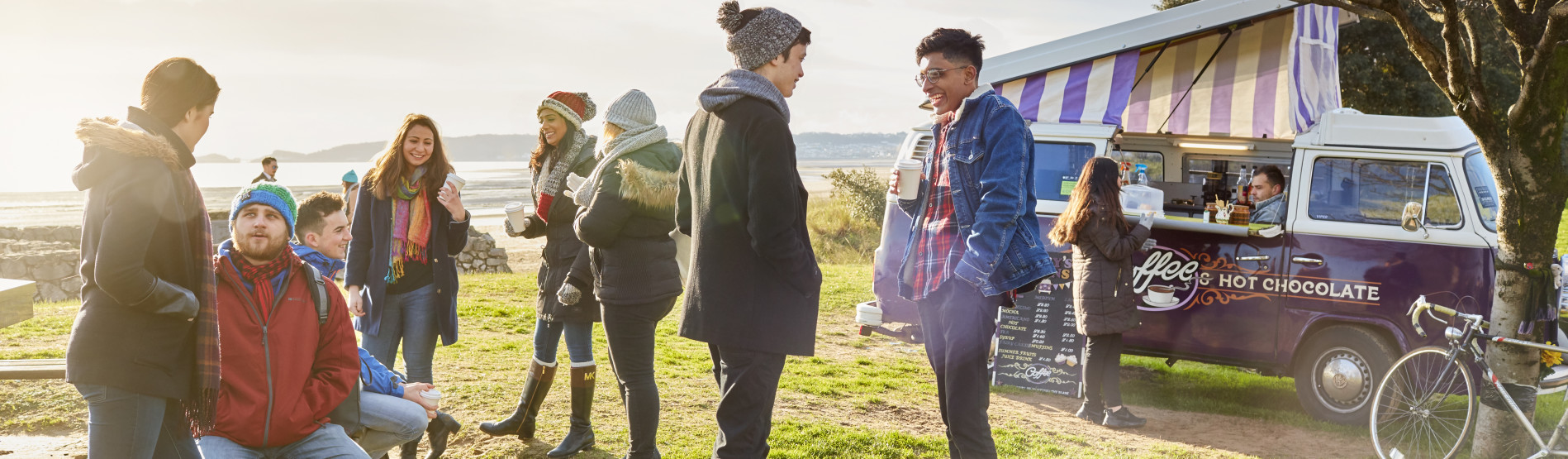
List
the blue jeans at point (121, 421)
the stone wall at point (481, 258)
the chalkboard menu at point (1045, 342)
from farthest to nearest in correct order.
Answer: the stone wall at point (481, 258), the chalkboard menu at point (1045, 342), the blue jeans at point (121, 421)

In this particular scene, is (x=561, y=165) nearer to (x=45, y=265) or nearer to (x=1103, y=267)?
(x=1103, y=267)

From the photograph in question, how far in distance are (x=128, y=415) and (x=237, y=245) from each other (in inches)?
22.7

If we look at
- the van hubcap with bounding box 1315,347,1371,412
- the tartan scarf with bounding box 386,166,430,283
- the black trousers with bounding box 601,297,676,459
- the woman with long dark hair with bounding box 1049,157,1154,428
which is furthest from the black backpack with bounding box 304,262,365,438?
the van hubcap with bounding box 1315,347,1371,412

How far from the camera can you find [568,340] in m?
4.62

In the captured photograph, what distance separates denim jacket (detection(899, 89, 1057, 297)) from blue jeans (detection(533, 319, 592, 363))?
66.9 inches

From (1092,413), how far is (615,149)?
3793mm

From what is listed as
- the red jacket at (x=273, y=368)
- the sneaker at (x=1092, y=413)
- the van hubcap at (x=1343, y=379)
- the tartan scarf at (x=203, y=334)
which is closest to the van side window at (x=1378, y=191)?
the van hubcap at (x=1343, y=379)

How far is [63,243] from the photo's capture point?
58.3 ft

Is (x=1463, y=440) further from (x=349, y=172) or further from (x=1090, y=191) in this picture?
(x=349, y=172)

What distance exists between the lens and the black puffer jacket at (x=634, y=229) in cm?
387

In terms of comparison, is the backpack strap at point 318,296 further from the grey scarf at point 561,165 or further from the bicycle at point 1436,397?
the bicycle at point 1436,397

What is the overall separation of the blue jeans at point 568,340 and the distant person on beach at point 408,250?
432mm

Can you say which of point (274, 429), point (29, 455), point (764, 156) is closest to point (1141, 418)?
point (764, 156)

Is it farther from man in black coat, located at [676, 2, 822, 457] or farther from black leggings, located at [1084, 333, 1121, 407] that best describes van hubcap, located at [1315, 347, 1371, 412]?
man in black coat, located at [676, 2, 822, 457]
